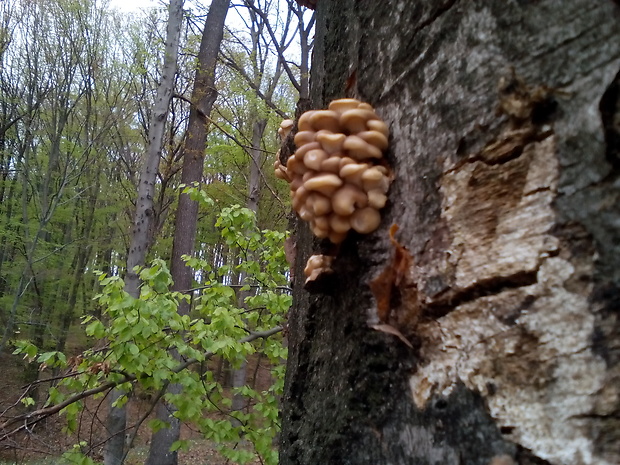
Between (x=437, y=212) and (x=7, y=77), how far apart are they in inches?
523

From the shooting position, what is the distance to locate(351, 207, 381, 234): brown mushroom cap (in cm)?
87

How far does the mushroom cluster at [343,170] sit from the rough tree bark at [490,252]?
0.03 m

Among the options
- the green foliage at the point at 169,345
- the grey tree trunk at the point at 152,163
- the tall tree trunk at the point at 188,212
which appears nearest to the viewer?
the green foliage at the point at 169,345

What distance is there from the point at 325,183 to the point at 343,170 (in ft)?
0.14

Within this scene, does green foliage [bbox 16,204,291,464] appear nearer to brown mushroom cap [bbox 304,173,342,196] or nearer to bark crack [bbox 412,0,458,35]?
brown mushroom cap [bbox 304,173,342,196]

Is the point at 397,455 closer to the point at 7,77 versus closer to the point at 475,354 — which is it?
the point at 475,354

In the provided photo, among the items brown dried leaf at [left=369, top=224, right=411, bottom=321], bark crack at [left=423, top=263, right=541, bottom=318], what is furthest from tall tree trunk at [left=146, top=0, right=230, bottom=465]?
bark crack at [left=423, top=263, right=541, bottom=318]

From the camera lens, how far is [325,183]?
86cm

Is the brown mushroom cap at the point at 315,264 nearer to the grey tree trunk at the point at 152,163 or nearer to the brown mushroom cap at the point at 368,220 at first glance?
the brown mushroom cap at the point at 368,220

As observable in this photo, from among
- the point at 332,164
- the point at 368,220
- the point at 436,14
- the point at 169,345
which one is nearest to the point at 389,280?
the point at 368,220

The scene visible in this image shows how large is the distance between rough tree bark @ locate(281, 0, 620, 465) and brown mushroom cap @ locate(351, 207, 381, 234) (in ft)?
0.05

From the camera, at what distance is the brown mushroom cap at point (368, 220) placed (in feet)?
2.85

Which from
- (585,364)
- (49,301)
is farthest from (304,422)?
(49,301)

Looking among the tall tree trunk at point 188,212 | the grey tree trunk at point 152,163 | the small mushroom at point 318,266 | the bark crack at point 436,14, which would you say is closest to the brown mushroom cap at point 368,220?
the small mushroom at point 318,266
